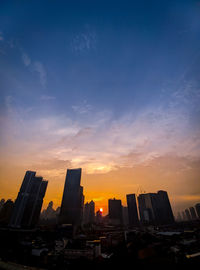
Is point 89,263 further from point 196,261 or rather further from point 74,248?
point 196,261

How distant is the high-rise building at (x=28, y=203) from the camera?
166m

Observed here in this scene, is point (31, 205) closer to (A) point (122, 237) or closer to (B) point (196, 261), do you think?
(A) point (122, 237)

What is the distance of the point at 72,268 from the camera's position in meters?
50.1

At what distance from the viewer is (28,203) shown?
175 m

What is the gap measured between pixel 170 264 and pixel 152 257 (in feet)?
16.6

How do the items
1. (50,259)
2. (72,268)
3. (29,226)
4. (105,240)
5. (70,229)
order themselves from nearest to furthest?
(72,268)
(50,259)
(105,240)
(70,229)
(29,226)

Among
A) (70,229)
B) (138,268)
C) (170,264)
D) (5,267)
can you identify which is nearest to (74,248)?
(5,267)

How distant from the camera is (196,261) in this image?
142 feet

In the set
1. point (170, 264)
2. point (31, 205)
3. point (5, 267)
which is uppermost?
point (31, 205)

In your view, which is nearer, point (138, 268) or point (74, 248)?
point (138, 268)

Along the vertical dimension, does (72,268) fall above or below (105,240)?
below

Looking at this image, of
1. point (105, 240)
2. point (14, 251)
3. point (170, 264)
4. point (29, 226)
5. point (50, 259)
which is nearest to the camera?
point (170, 264)

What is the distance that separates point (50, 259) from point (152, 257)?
48237 mm

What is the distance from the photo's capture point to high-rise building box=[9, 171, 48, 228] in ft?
544
